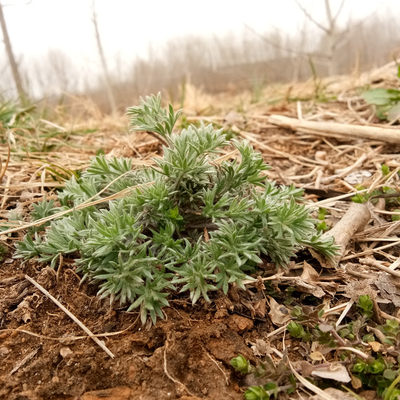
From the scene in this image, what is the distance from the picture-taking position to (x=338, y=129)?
3.03 metres

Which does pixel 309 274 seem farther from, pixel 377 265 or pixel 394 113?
pixel 394 113

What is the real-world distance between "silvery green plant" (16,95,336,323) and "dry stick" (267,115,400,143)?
4.92ft

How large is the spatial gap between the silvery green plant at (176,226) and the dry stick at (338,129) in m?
1.50

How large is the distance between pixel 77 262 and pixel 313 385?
0.91 m

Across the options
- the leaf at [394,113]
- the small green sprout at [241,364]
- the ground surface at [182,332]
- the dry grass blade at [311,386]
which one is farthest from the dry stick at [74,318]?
the leaf at [394,113]

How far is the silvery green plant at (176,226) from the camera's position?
131 centimetres

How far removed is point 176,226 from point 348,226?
3.01ft

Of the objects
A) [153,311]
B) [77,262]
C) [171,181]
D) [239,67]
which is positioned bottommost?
[239,67]

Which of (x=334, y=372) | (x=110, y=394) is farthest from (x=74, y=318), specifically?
(x=334, y=372)

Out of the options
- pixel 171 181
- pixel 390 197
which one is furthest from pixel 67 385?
pixel 390 197

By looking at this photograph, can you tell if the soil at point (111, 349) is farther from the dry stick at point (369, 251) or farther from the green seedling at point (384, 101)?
the green seedling at point (384, 101)

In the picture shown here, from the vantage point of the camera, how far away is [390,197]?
215 centimetres

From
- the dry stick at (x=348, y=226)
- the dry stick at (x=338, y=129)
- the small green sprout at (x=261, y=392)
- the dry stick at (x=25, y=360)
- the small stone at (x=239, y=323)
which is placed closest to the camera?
the small green sprout at (x=261, y=392)

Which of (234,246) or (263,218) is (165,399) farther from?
(263,218)
